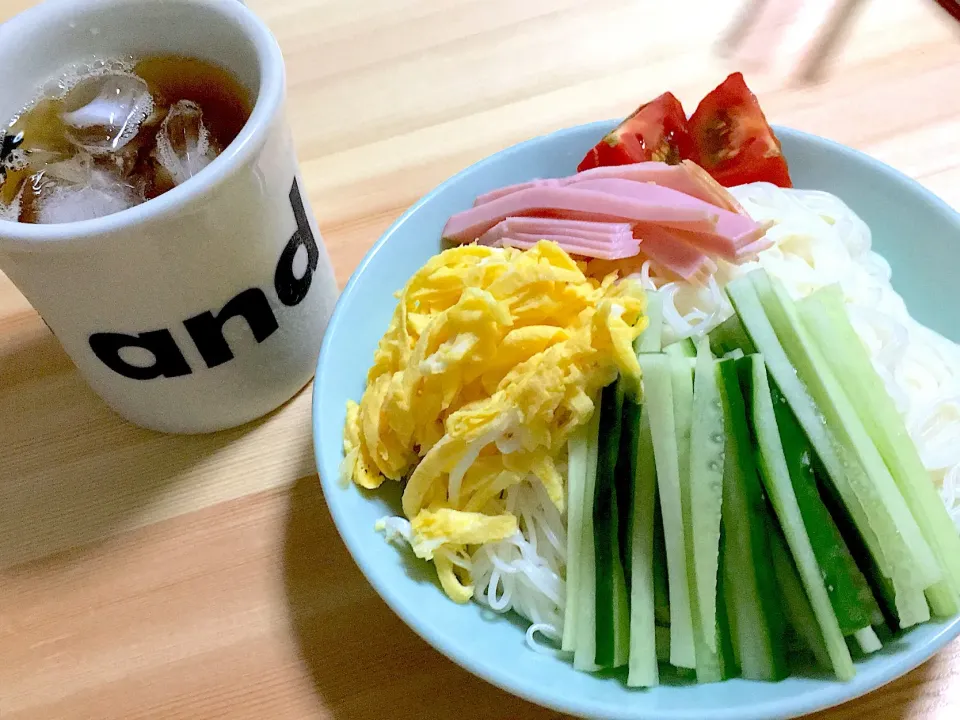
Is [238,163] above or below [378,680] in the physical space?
above

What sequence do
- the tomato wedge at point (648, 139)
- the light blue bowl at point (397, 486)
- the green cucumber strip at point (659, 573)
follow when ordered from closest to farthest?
the light blue bowl at point (397, 486) → the green cucumber strip at point (659, 573) → the tomato wedge at point (648, 139)

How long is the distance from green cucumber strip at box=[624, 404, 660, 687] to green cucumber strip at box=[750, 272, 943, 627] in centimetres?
18

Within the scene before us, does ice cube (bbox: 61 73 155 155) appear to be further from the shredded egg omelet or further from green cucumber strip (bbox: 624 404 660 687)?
green cucumber strip (bbox: 624 404 660 687)

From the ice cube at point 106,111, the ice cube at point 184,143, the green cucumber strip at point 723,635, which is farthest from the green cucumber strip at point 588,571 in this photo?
the ice cube at point 106,111

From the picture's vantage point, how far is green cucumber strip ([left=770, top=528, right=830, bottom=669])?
2.55 ft

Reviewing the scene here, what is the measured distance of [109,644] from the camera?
3.06 feet

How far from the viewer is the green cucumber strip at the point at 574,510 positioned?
834mm

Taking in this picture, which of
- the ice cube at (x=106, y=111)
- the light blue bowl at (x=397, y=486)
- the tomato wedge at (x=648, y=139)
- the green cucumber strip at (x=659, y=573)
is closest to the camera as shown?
the light blue bowl at (x=397, y=486)

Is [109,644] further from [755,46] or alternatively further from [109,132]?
[755,46]

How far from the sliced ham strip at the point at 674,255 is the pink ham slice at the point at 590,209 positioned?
0.07 feet

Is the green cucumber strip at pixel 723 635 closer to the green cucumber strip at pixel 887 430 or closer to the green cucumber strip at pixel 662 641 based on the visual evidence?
the green cucumber strip at pixel 662 641

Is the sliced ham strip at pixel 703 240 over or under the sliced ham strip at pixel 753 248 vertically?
over

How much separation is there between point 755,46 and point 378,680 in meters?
1.27

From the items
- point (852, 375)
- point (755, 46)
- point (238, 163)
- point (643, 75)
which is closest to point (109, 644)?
point (238, 163)
